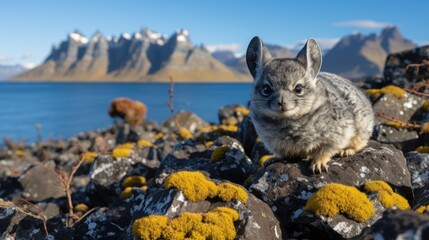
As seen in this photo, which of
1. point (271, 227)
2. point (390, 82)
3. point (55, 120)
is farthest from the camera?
point (55, 120)

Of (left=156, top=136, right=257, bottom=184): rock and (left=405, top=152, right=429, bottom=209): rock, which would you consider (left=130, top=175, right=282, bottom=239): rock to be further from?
(left=405, top=152, right=429, bottom=209): rock

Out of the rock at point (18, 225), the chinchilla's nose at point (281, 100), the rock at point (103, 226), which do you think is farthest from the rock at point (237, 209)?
the rock at point (18, 225)

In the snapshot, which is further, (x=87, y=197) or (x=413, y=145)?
(x=87, y=197)

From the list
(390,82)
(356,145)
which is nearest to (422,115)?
(390,82)

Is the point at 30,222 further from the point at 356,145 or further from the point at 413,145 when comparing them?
the point at 413,145

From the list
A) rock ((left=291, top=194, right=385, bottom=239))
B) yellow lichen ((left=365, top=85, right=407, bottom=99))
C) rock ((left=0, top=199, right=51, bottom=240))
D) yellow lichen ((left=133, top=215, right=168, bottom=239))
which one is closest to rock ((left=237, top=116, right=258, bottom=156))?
yellow lichen ((left=365, top=85, right=407, bottom=99))

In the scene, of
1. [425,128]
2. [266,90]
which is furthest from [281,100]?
[425,128]
